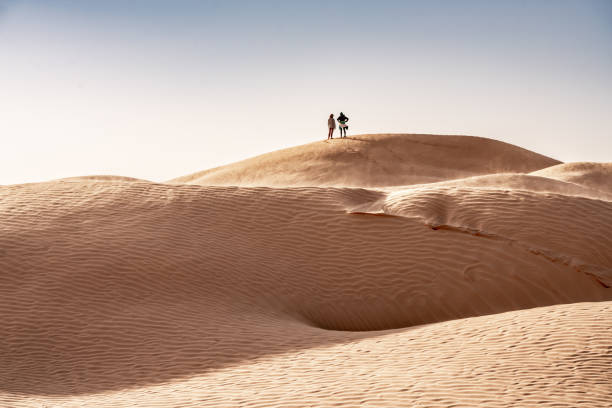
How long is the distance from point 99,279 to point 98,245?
1007mm

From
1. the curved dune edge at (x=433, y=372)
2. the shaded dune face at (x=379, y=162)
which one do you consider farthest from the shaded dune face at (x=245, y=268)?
the shaded dune face at (x=379, y=162)

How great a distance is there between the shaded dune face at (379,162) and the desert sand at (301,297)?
56.8 ft

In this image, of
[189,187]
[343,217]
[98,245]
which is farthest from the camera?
[189,187]

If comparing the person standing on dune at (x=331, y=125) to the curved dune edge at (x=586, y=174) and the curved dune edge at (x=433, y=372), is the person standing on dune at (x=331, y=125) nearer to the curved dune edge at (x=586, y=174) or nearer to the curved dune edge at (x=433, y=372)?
the curved dune edge at (x=586, y=174)

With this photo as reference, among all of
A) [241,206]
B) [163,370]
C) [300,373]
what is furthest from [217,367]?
[241,206]

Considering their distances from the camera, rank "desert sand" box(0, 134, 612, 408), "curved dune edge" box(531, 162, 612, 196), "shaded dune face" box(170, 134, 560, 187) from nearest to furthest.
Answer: "desert sand" box(0, 134, 612, 408) < "curved dune edge" box(531, 162, 612, 196) < "shaded dune face" box(170, 134, 560, 187)

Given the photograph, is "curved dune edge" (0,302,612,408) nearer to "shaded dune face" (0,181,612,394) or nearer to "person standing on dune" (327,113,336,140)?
"shaded dune face" (0,181,612,394)

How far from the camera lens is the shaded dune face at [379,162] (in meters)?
31.2

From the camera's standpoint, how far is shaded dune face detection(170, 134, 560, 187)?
3120 centimetres

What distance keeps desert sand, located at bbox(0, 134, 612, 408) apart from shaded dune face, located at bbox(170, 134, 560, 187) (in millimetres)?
17314

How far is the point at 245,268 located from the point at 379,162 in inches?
912

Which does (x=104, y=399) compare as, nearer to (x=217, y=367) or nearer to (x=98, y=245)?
(x=217, y=367)

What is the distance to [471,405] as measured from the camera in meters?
5.21

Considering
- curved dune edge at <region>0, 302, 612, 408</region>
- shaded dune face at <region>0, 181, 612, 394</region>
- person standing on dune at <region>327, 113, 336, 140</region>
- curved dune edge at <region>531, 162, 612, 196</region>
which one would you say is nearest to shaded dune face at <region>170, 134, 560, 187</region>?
person standing on dune at <region>327, 113, 336, 140</region>
